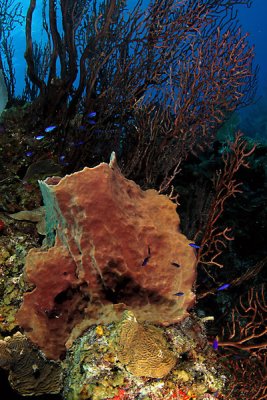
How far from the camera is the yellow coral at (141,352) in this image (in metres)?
2.17

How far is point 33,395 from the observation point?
103 inches

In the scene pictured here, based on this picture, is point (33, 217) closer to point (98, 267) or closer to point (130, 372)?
point (98, 267)

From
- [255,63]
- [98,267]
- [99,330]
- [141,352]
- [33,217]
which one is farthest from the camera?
[255,63]

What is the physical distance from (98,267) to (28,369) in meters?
1.12

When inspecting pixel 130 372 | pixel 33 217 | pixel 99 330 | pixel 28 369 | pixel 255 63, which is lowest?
pixel 28 369

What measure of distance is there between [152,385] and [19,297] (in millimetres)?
1622

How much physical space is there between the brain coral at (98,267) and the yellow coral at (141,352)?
0.29m

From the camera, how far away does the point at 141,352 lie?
7.15 feet

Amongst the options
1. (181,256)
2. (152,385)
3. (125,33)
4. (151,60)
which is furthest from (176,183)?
(152,385)

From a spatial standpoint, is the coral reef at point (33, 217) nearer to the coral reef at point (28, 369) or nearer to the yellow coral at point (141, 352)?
the coral reef at point (28, 369)

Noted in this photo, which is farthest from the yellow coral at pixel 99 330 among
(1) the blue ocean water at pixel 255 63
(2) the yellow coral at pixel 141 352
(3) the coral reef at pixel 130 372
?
(1) the blue ocean water at pixel 255 63

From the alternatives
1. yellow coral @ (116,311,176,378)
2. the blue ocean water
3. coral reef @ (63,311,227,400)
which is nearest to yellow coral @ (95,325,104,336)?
coral reef @ (63,311,227,400)

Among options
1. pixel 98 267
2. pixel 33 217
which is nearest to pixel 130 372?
pixel 98 267

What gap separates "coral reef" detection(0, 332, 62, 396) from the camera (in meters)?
2.57
